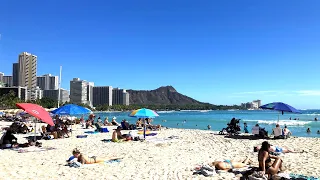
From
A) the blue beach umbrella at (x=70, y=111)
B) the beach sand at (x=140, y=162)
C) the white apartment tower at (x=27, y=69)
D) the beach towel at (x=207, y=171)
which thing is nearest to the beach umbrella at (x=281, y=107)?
the beach sand at (x=140, y=162)

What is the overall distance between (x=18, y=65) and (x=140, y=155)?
203888mm

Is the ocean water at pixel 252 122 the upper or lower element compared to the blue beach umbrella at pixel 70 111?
lower

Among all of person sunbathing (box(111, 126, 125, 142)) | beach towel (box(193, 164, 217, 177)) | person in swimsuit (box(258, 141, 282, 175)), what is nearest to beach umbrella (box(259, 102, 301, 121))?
person sunbathing (box(111, 126, 125, 142))

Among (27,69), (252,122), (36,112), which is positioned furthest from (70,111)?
(27,69)

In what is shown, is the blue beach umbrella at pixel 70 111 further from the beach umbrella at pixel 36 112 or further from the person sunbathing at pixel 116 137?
the beach umbrella at pixel 36 112

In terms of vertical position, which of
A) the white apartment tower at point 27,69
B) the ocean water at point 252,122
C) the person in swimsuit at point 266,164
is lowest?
the ocean water at point 252,122

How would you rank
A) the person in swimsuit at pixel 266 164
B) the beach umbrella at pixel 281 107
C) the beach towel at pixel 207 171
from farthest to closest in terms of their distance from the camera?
the beach umbrella at pixel 281 107 < the beach towel at pixel 207 171 < the person in swimsuit at pixel 266 164

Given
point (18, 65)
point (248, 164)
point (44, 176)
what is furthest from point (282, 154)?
point (18, 65)

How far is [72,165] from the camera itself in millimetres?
8594

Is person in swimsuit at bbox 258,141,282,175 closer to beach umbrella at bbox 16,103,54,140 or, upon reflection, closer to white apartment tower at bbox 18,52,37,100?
beach umbrella at bbox 16,103,54,140

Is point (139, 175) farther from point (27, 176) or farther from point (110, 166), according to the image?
point (27, 176)

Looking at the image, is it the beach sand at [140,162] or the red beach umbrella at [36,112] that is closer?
the beach sand at [140,162]

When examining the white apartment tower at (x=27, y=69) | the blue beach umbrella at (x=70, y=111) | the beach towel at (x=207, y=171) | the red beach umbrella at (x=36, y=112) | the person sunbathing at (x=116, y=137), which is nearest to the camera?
the beach towel at (x=207, y=171)

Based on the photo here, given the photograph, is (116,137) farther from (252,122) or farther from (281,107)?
(252,122)
